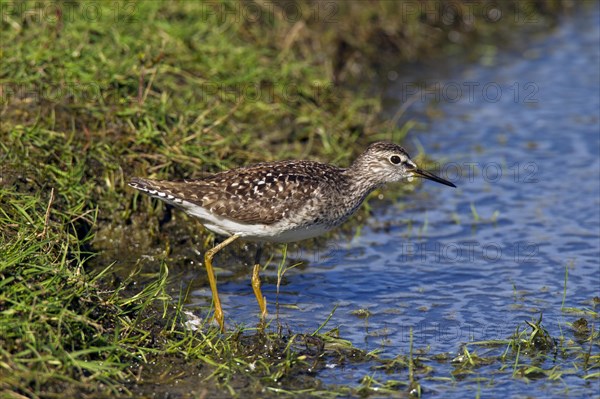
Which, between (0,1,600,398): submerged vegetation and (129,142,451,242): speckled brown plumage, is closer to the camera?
(0,1,600,398): submerged vegetation

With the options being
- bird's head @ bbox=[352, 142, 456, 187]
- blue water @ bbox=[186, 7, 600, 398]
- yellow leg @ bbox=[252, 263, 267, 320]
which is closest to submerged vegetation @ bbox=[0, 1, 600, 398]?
blue water @ bbox=[186, 7, 600, 398]

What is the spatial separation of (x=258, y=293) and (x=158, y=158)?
1.85 meters

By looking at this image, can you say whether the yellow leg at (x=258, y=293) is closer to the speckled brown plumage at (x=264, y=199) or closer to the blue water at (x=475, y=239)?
the blue water at (x=475, y=239)

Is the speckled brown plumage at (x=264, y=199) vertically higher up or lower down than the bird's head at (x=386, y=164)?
lower down

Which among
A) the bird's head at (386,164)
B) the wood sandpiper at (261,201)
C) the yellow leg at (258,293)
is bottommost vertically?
the yellow leg at (258,293)

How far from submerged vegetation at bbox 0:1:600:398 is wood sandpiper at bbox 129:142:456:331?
625mm

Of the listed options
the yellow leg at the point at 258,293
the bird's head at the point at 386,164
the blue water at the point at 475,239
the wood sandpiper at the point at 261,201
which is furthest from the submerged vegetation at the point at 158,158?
the bird's head at the point at 386,164

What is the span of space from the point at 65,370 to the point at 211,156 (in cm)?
371

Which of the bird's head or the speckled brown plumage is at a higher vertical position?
the bird's head

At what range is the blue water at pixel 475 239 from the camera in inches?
332

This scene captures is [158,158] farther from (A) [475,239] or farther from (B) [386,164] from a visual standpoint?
(A) [475,239]

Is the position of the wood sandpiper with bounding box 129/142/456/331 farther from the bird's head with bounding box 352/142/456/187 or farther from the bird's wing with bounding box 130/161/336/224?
the bird's head with bounding box 352/142/456/187

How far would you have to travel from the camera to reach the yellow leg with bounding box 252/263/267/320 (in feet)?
27.8

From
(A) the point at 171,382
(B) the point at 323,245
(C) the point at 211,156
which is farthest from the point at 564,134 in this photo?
(A) the point at 171,382
